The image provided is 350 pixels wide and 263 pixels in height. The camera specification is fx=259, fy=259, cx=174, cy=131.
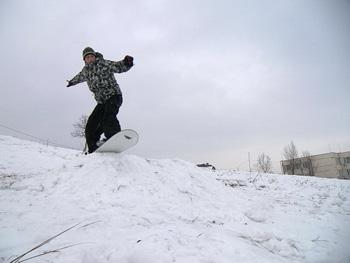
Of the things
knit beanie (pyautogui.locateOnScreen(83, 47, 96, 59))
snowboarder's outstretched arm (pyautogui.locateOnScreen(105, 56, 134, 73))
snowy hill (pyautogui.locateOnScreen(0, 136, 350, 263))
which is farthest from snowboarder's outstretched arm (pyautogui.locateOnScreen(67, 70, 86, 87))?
snowy hill (pyautogui.locateOnScreen(0, 136, 350, 263))

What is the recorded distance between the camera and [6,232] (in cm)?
234

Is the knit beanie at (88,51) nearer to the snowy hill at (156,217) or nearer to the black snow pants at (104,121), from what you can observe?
the black snow pants at (104,121)

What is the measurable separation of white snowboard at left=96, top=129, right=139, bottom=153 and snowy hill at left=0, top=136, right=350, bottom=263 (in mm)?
164

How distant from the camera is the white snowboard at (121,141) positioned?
4.38m

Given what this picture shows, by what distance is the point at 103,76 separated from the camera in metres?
5.03

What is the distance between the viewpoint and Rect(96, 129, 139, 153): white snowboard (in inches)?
172

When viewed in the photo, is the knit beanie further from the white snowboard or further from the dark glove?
the white snowboard

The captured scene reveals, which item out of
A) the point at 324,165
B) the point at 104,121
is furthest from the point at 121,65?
the point at 324,165

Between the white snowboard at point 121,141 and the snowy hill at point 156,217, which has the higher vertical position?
the white snowboard at point 121,141

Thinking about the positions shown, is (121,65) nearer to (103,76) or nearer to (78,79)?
(103,76)

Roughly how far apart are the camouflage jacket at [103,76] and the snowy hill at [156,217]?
4.21ft

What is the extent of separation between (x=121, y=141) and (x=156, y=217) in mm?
1791

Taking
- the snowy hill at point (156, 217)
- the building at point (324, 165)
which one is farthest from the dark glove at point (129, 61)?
the building at point (324, 165)

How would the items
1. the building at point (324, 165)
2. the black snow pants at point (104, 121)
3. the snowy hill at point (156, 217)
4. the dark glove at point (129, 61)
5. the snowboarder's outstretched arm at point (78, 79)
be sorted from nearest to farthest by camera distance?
the snowy hill at point (156, 217), the black snow pants at point (104, 121), the dark glove at point (129, 61), the snowboarder's outstretched arm at point (78, 79), the building at point (324, 165)
